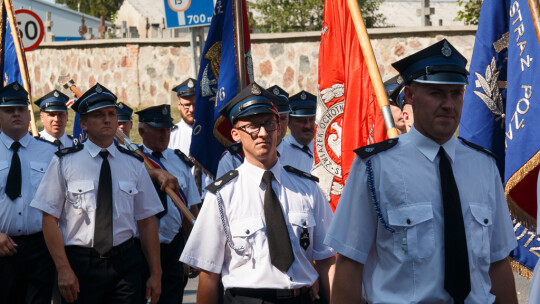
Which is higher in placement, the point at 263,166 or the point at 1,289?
the point at 263,166

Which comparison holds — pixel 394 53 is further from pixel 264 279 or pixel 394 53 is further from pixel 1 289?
pixel 264 279

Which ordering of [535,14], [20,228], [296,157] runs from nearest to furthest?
[535,14]
[20,228]
[296,157]

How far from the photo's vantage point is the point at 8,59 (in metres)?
9.54

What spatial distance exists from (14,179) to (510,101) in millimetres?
3896

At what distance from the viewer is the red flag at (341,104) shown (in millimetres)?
5348

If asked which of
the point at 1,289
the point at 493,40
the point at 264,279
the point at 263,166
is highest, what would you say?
the point at 493,40

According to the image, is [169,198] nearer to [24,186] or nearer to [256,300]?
[24,186]

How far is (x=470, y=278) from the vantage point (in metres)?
3.28

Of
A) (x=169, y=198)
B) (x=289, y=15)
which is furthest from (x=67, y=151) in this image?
(x=289, y=15)

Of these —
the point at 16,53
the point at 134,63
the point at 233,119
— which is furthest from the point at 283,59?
the point at 233,119

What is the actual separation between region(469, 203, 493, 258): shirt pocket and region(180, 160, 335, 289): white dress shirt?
1.28 metres

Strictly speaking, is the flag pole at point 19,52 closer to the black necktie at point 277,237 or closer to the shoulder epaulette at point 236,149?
the shoulder epaulette at point 236,149

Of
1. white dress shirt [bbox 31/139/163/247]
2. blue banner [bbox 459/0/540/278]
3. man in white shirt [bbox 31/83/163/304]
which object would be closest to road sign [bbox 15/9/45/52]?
man in white shirt [bbox 31/83/163/304]

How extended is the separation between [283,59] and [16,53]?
38.1ft
